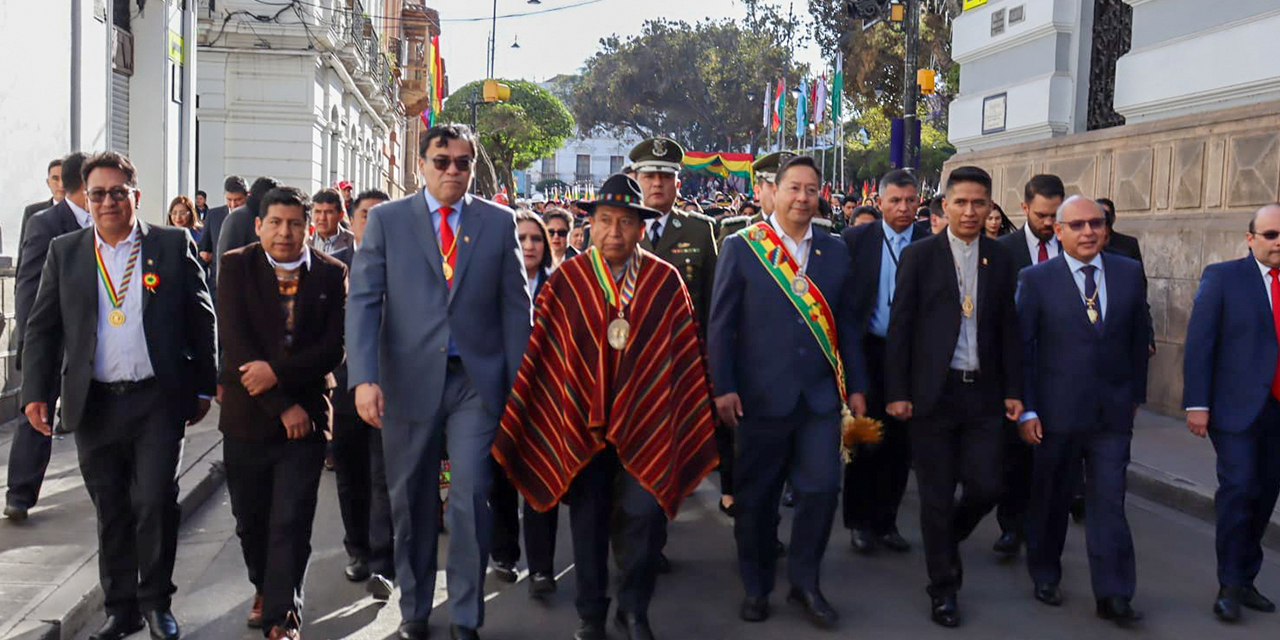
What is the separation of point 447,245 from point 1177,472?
596cm

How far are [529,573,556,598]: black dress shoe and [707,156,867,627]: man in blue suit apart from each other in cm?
95

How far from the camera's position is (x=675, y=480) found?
213 inches

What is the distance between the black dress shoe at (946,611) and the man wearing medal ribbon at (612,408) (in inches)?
50.1

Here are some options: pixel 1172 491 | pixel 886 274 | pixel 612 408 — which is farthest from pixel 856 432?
pixel 1172 491

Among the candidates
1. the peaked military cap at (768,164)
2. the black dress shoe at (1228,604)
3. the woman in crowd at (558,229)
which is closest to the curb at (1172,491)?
the black dress shoe at (1228,604)

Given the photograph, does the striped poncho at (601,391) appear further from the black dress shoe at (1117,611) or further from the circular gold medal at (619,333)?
the black dress shoe at (1117,611)

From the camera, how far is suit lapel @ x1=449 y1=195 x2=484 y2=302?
17.8 ft

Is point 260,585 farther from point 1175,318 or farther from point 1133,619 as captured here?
point 1175,318

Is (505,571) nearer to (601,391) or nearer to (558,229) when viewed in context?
(601,391)

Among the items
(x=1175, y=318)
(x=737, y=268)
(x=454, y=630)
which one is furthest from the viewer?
(x=1175, y=318)

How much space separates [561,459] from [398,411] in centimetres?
70

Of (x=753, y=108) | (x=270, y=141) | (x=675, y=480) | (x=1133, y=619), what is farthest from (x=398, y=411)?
(x=753, y=108)

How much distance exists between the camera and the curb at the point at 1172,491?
846 cm

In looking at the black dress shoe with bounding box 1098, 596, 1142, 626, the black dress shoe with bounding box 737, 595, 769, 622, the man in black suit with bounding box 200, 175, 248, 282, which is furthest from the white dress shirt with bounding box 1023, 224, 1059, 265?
the man in black suit with bounding box 200, 175, 248, 282
